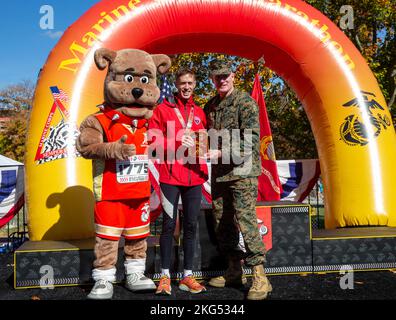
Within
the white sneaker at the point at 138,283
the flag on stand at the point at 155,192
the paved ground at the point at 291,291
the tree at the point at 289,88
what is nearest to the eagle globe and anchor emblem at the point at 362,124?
the paved ground at the point at 291,291

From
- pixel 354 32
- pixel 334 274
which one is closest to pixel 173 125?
pixel 334 274

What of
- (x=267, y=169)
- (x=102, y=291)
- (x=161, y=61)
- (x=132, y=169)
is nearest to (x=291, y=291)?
(x=102, y=291)

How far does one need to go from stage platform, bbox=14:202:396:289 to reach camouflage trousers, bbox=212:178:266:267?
269 mm

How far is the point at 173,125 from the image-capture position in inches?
120

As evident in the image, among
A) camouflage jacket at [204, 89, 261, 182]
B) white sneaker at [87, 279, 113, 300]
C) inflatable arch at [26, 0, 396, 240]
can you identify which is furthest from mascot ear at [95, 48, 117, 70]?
white sneaker at [87, 279, 113, 300]

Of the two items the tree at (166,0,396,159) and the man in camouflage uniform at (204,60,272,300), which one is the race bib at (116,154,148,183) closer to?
the man in camouflage uniform at (204,60,272,300)

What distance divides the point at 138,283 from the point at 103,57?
1732mm

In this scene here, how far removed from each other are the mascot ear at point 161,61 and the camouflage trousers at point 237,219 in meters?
1.01

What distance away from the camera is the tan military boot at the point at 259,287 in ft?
9.37

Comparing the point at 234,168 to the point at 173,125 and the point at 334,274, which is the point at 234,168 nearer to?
the point at 173,125

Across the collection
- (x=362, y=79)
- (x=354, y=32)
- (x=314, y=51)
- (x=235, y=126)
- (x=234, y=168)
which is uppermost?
(x=354, y=32)

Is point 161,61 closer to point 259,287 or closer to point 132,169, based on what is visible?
point 132,169

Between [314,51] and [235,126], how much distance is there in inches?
76.1

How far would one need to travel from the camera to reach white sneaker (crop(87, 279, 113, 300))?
2818 millimetres
